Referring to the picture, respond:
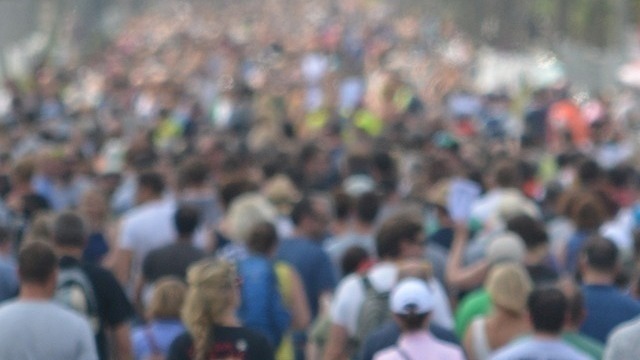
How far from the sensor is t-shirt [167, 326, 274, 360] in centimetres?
928

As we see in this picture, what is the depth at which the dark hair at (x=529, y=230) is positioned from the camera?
38.2 feet

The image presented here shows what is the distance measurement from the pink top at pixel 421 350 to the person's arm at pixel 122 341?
72.1 inches

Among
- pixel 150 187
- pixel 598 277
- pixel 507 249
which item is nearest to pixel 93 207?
pixel 150 187

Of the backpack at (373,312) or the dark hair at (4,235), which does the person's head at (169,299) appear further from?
the dark hair at (4,235)

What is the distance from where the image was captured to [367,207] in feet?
42.1

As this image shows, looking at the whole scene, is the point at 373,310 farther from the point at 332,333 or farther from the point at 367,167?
the point at 367,167

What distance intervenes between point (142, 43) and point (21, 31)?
680 inches

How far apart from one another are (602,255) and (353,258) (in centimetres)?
193

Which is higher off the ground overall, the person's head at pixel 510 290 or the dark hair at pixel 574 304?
the person's head at pixel 510 290

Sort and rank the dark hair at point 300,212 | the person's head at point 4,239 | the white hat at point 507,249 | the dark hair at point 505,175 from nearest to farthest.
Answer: the white hat at point 507,249, the person's head at point 4,239, the dark hair at point 300,212, the dark hair at point 505,175

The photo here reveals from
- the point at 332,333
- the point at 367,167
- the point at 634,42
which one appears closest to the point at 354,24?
the point at 634,42

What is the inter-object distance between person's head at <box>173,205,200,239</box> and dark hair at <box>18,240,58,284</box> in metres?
2.68

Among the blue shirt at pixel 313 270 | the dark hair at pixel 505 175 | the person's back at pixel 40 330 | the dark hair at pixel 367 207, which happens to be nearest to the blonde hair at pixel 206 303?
the person's back at pixel 40 330

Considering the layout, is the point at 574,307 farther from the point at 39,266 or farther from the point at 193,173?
the point at 193,173
